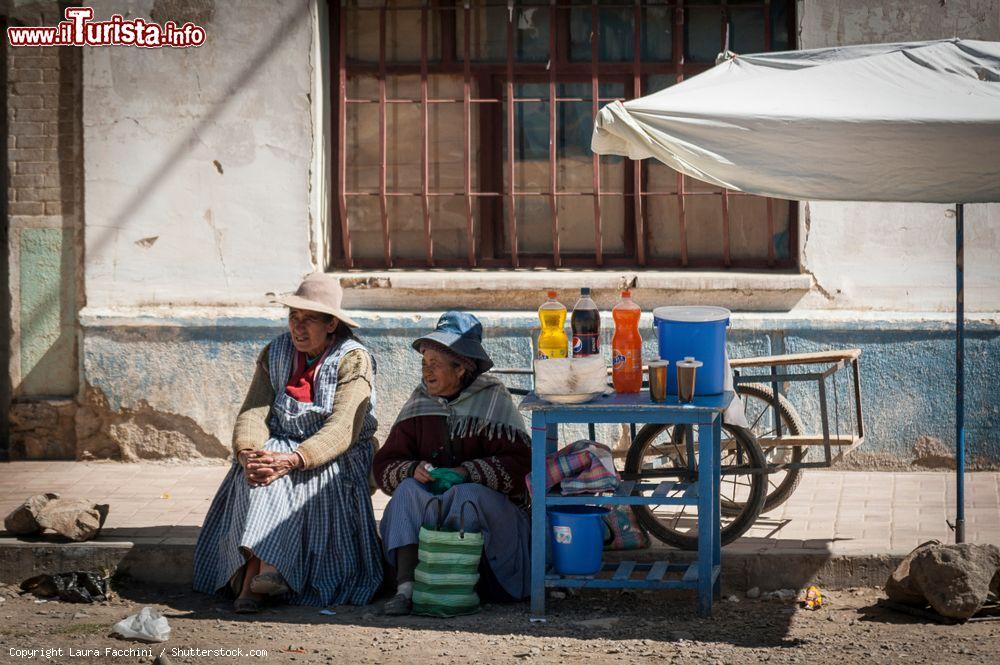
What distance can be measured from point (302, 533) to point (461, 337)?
110cm

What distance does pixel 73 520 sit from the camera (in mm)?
6121

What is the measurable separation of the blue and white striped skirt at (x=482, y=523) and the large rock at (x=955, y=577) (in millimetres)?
1637

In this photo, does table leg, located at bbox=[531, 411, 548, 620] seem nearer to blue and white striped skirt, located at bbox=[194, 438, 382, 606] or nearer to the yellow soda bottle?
the yellow soda bottle

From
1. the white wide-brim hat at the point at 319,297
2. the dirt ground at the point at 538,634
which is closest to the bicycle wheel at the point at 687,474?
the dirt ground at the point at 538,634

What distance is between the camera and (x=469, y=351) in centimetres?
562

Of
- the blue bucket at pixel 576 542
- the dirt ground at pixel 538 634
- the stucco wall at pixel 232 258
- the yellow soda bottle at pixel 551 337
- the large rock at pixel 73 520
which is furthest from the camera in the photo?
the stucco wall at pixel 232 258

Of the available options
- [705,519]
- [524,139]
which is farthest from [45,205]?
[705,519]

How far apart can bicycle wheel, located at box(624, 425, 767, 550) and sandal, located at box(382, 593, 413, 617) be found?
1.27 meters

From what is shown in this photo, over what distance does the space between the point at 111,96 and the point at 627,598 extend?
449 centimetres

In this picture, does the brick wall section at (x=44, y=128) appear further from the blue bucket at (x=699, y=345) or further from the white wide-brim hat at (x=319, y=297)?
the blue bucket at (x=699, y=345)

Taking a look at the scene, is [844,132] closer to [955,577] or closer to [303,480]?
[955,577]

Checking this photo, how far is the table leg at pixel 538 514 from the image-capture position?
5.24 meters

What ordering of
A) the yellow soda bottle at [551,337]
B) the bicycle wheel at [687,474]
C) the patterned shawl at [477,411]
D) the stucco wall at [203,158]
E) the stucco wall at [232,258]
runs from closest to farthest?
the yellow soda bottle at [551,337] < the patterned shawl at [477,411] < the bicycle wheel at [687,474] < the stucco wall at [232,258] < the stucco wall at [203,158]

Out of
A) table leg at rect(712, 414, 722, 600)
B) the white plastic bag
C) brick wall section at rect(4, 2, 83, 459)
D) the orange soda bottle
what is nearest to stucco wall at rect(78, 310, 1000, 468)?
brick wall section at rect(4, 2, 83, 459)
